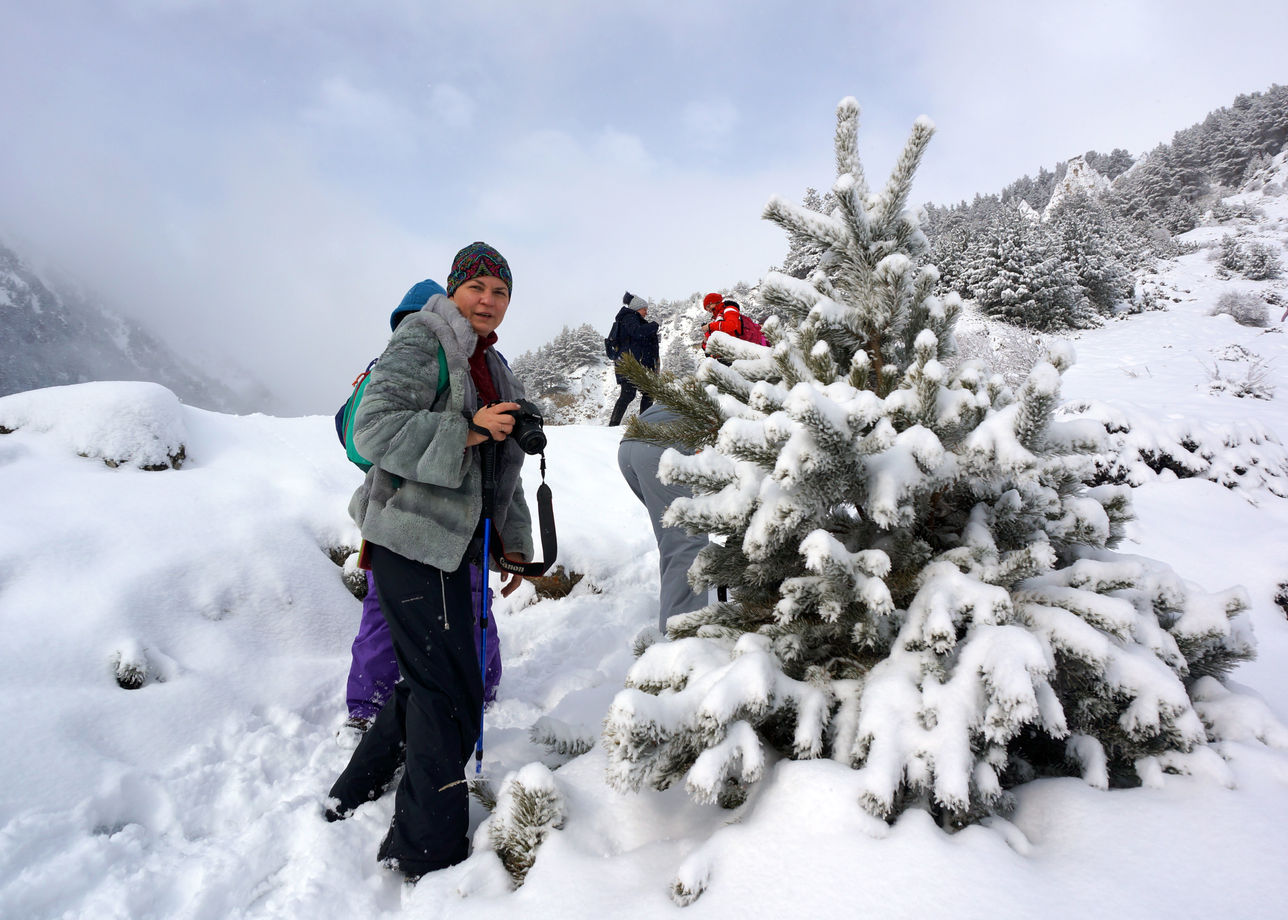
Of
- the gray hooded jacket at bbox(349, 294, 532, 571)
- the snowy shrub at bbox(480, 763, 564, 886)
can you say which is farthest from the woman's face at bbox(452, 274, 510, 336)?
the snowy shrub at bbox(480, 763, 564, 886)

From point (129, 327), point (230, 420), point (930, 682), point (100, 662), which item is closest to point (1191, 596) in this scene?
point (930, 682)

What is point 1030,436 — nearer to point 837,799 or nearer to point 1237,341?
point 837,799

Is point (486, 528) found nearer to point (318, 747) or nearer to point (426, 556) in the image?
point (426, 556)

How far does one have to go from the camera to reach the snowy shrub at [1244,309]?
16266 mm

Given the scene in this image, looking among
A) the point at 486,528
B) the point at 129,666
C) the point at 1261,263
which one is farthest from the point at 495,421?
the point at 1261,263

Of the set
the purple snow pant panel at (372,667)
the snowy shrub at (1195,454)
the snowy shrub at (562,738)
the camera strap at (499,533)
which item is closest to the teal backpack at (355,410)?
the camera strap at (499,533)

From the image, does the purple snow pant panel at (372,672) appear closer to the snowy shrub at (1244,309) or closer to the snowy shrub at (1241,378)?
the snowy shrub at (1241,378)

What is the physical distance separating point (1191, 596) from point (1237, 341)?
1878cm

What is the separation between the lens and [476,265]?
8.25 feet

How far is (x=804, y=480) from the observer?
1359 mm

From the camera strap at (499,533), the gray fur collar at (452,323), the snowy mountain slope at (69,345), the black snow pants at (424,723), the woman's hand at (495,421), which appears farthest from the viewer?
the snowy mountain slope at (69,345)

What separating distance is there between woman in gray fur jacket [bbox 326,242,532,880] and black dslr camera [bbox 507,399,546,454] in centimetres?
7

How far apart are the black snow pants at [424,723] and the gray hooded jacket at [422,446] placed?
139mm

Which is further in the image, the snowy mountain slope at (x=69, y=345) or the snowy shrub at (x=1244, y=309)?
the snowy mountain slope at (x=69, y=345)
